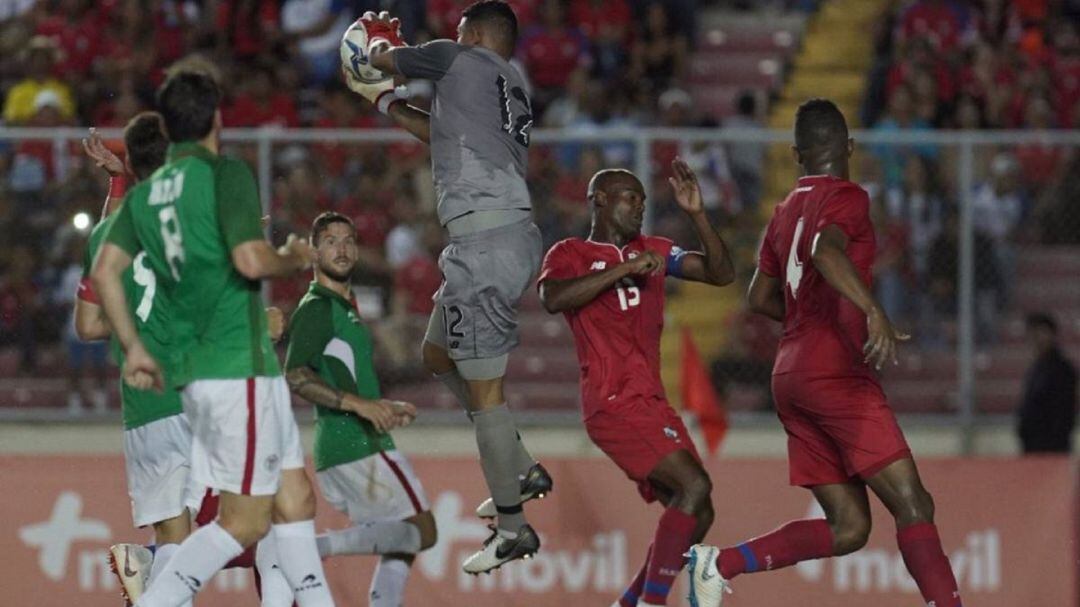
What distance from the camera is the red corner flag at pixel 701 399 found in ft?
45.0

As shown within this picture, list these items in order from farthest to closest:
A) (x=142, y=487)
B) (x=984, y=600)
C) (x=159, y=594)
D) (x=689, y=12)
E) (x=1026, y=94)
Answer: (x=689, y=12)
(x=1026, y=94)
(x=984, y=600)
(x=142, y=487)
(x=159, y=594)

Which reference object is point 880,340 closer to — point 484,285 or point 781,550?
point 781,550

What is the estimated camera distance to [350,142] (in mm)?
14078

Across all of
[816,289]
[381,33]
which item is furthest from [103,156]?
[816,289]

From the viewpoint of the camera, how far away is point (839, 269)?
28.8 ft

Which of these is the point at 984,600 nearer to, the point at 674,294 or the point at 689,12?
the point at 674,294

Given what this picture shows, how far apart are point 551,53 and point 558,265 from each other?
24.2ft

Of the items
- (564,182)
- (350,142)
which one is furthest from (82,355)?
(564,182)

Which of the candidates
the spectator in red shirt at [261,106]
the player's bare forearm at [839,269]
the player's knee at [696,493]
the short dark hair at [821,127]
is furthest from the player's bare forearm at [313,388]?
the spectator in red shirt at [261,106]

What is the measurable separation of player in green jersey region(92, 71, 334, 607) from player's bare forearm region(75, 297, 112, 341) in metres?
0.90

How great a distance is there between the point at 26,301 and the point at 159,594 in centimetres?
617

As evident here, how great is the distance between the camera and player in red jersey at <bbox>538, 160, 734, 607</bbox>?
9.81m

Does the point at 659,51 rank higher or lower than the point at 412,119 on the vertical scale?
higher

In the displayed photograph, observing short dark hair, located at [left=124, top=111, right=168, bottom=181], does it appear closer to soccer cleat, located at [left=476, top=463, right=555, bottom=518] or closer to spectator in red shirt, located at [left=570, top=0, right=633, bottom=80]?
soccer cleat, located at [left=476, top=463, right=555, bottom=518]
